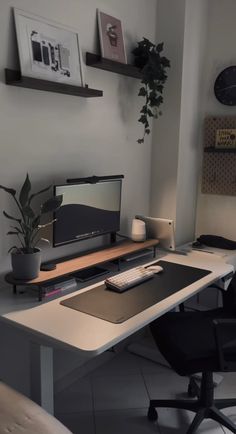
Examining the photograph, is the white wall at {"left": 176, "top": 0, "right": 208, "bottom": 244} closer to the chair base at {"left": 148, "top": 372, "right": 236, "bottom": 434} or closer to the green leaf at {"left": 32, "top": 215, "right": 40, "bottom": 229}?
the chair base at {"left": 148, "top": 372, "right": 236, "bottom": 434}

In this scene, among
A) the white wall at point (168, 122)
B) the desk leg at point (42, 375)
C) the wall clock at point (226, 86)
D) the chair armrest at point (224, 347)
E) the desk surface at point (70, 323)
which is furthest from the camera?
the wall clock at point (226, 86)

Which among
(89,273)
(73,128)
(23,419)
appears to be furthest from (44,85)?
(23,419)

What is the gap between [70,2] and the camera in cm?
216

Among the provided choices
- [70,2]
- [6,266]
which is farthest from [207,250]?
[70,2]

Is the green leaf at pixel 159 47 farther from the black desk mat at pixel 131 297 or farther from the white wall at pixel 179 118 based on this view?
the black desk mat at pixel 131 297

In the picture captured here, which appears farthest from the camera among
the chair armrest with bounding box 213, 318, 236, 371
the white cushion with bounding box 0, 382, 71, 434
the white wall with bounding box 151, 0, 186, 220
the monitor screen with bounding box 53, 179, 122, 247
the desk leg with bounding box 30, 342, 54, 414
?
the white wall with bounding box 151, 0, 186, 220

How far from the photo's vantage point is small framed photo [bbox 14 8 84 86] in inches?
75.5

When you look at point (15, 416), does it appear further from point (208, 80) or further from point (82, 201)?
point (208, 80)

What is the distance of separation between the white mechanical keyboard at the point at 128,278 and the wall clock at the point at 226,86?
1482 mm

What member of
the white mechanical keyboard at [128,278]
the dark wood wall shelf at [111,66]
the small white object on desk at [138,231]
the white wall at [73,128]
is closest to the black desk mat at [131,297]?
the white mechanical keyboard at [128,278]

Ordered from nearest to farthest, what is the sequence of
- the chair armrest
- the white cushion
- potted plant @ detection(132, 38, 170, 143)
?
the white cushion < the chair armrest < potted plant @ detection(132, 38, 170, 143)

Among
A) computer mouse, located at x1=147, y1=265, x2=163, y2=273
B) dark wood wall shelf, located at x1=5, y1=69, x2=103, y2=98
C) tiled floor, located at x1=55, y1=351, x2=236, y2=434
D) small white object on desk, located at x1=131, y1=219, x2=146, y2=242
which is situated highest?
dark wood wall shelf, located at x1=5, y1=69, x2=103, y2=98

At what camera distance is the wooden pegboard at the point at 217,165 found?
2.98 metres

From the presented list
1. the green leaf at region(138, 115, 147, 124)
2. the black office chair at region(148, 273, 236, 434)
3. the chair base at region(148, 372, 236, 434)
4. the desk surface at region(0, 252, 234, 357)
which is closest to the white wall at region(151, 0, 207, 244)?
the green leaf at region(138, 115, 147, 124)
